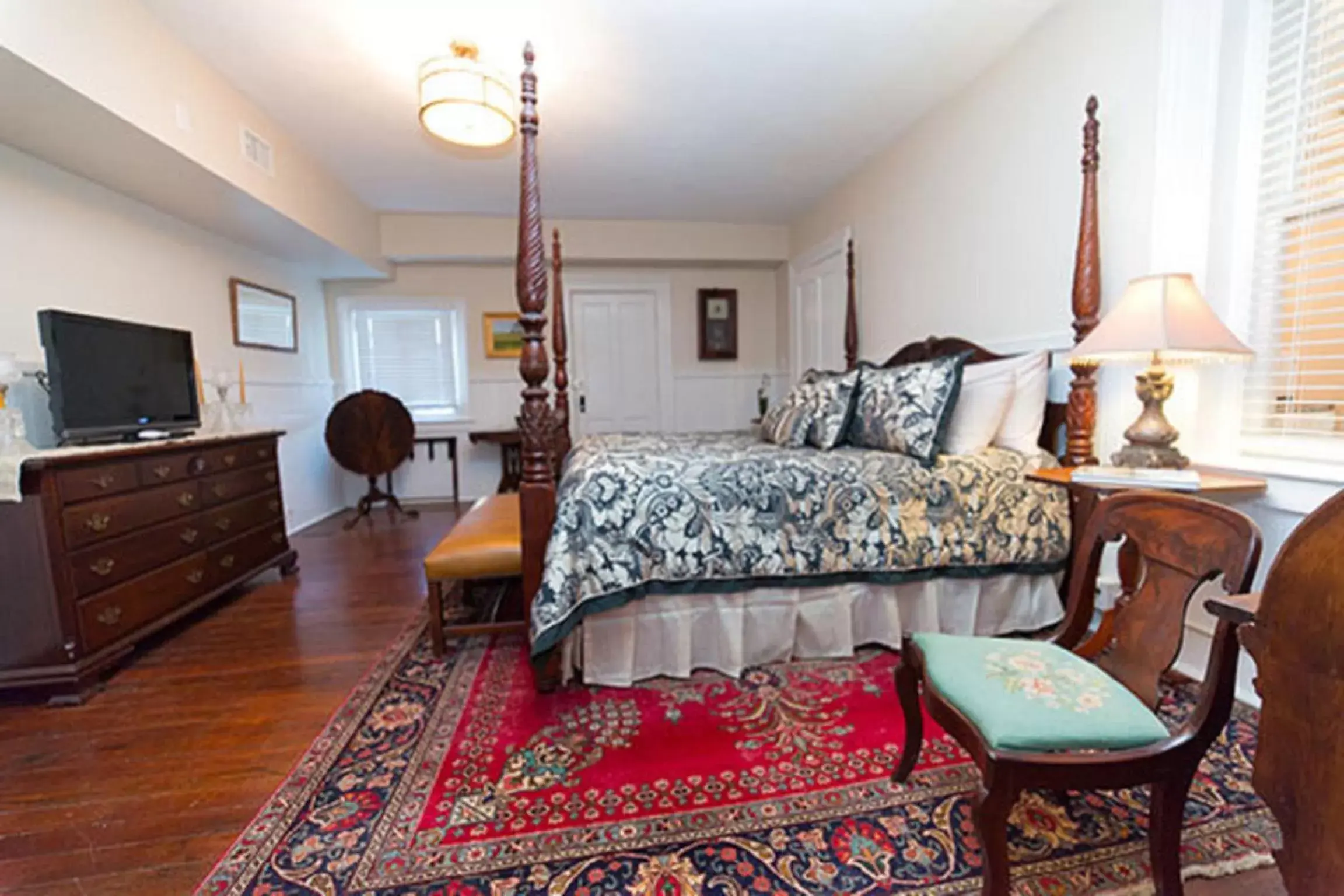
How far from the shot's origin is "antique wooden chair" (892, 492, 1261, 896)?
3.06 ft

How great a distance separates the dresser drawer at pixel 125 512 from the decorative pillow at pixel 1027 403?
3.38m

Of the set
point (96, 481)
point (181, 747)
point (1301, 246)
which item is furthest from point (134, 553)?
point (1301, 246)

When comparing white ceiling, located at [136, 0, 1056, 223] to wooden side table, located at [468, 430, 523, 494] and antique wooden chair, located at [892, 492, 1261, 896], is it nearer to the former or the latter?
wooden side table, located at [468, 430, 523, 494]

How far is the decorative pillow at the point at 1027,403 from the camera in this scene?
2.23m

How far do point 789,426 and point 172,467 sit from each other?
2.69 meters

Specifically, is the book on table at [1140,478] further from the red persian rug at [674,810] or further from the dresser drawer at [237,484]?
the dresser drawer at [237,484]

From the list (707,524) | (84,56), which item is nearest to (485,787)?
(707,524)

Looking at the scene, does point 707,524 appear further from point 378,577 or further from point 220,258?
point 220,258

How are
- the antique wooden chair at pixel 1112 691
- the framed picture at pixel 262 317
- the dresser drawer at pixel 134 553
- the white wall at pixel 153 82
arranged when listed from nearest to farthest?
the antique wooden chair at pixel 1112 691 → the white wall at pixel 153 82 → the dresser drawer at pixel 134 553 → the framed picture at pixel 262 317

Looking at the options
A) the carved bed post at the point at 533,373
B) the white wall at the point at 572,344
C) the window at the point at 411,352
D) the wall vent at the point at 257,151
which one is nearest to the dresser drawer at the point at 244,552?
the carved bed post at the point at 533,373

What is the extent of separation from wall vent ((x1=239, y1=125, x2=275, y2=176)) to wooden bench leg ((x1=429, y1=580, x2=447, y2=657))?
90.0 inches

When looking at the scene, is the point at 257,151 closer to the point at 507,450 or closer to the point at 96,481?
the point at 96,481

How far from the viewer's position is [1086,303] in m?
1.95

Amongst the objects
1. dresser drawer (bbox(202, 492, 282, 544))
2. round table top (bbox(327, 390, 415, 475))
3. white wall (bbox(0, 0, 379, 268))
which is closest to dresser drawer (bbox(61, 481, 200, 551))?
dresser drawer (bbox(202, 492, 282, 544))
